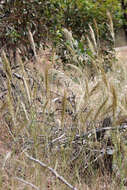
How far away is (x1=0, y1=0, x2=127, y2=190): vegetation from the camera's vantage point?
152 centimetres

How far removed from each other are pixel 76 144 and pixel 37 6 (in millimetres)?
1789

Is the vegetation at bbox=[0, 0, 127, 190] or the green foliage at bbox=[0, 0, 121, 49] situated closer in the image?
the vegetation at bbox=[0, 0, 127, 190]

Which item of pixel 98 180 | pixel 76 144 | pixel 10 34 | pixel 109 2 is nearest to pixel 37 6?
pixel 10 34

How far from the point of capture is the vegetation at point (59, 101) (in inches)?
59.9

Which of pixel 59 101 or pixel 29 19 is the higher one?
pixel 29 19

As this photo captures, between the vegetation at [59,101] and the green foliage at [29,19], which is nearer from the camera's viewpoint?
the vegetation at [59,101]

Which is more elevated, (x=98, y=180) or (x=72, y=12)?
(x=72, y=12)

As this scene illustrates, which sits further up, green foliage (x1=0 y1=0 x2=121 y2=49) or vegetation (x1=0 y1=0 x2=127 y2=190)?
green foliage (x1=0 y1=0 x2=121 y2=49)

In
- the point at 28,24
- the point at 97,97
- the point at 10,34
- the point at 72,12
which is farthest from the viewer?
the point at 72,12

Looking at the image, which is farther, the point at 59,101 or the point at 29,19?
the point at 29,19

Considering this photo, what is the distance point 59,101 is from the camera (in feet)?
8.66

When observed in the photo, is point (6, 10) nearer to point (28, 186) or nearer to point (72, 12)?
point (72, 12)

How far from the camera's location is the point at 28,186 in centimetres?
146

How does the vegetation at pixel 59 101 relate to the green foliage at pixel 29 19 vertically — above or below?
below
